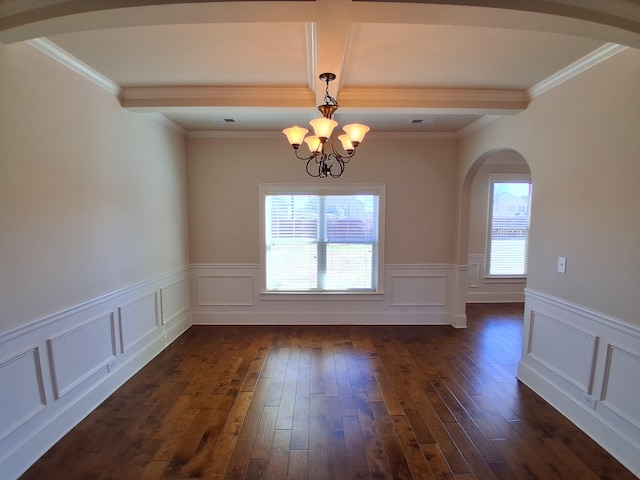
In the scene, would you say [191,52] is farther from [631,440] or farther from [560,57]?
[631,440]

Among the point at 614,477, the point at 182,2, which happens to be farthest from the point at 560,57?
the point at 614,477

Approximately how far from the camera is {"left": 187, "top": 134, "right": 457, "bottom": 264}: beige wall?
4.19 meters

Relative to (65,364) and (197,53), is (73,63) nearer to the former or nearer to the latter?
(197,53)

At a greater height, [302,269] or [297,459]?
[302,269]

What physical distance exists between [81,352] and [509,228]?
20.4 feet

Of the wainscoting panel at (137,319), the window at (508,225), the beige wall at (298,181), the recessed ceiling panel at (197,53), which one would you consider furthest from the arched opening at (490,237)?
the wainscoting panel at (137,319)

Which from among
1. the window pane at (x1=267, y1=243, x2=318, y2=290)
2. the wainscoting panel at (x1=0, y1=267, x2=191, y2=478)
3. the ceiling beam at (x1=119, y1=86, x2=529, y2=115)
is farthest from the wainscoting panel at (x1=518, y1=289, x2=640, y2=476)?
the wainscoting panel at (x1=0, y1=267, x2=191, y2=478)

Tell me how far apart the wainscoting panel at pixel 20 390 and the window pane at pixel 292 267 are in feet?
8.72

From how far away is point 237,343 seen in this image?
3.74 metres

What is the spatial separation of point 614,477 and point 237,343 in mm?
3390

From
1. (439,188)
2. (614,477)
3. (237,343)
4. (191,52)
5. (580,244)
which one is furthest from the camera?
(439,188)

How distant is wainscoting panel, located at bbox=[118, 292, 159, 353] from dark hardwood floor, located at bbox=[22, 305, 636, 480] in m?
0.36

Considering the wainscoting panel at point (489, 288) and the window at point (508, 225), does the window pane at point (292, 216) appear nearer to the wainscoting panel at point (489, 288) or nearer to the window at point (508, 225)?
the wainscoting panel at point (489, 288)

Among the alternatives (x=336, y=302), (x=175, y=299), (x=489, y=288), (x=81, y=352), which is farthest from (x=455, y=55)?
(x=489, y=288)
